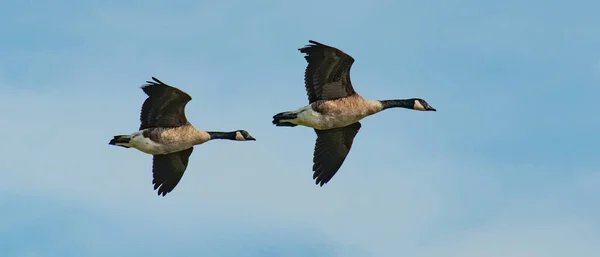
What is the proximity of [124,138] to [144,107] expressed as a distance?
0.99m

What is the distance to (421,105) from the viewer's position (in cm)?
4631

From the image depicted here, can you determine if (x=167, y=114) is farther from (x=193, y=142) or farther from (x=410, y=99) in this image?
(x=410, y=99)

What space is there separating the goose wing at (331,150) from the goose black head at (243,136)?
2.08m

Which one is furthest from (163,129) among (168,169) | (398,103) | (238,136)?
(398,103)

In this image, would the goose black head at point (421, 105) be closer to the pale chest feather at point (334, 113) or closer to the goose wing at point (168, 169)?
the pale chest feather at point (334, 113)

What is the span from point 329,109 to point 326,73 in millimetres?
991

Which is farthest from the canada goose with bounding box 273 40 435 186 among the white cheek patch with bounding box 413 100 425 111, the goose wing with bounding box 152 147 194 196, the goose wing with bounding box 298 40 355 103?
the goose wing with bounding box 152 147 194 196

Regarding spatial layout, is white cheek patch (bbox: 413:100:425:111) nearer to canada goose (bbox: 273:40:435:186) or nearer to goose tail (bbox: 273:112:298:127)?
canada goose (bbox: 273:40:435:186)

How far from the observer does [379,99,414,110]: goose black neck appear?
45.3m

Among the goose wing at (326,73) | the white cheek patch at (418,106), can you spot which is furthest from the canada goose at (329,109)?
the white cheek patch at (418,106)

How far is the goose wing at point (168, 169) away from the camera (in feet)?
150

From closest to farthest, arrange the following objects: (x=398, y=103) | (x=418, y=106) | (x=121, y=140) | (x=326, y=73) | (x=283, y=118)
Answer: (x=326, y=73), (x=283, y=118), (x=121, y=140), (x=398, y=103), (x=418, y=106)

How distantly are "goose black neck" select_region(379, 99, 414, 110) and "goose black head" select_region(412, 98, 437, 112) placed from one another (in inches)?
3.8

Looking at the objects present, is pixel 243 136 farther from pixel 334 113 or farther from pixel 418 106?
pixel 418 106
